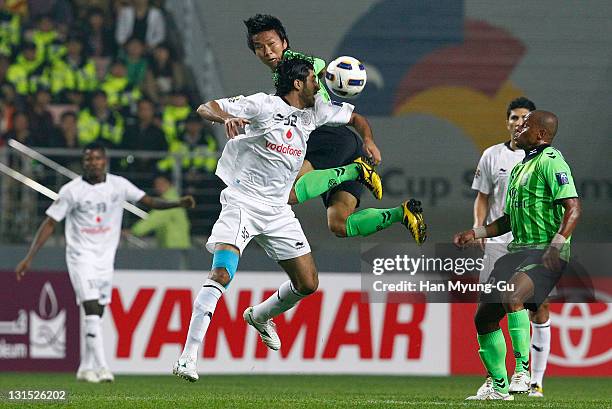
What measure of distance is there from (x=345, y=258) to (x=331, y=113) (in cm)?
566

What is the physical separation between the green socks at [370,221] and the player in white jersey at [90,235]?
2.98 m

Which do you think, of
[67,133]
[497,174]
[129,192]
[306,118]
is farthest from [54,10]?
[306,118]

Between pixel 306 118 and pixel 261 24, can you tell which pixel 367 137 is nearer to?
pixel 306 118

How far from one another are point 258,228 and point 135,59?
28.3 feet

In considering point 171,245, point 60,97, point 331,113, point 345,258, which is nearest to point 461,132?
point 345,258

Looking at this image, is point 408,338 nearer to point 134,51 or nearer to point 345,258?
point 345,258

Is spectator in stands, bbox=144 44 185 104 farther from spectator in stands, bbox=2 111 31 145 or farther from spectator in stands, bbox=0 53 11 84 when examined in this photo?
spectator in stands, bbox=0 53 11 84

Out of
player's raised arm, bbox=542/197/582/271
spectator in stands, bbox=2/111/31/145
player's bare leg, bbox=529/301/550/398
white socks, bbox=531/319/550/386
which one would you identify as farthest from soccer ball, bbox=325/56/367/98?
spectator in stands, bbox=2/111/31/145

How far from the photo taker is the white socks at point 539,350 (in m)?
9.51

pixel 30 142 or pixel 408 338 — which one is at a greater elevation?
pixel 30 142

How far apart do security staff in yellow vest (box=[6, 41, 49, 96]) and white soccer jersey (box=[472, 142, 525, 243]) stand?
740cm

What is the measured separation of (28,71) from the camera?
16.2 metres

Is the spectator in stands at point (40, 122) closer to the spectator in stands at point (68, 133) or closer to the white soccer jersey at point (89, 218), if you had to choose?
the spectator in stands at point (68, 133)

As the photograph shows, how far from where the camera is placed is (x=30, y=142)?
15125 mm
